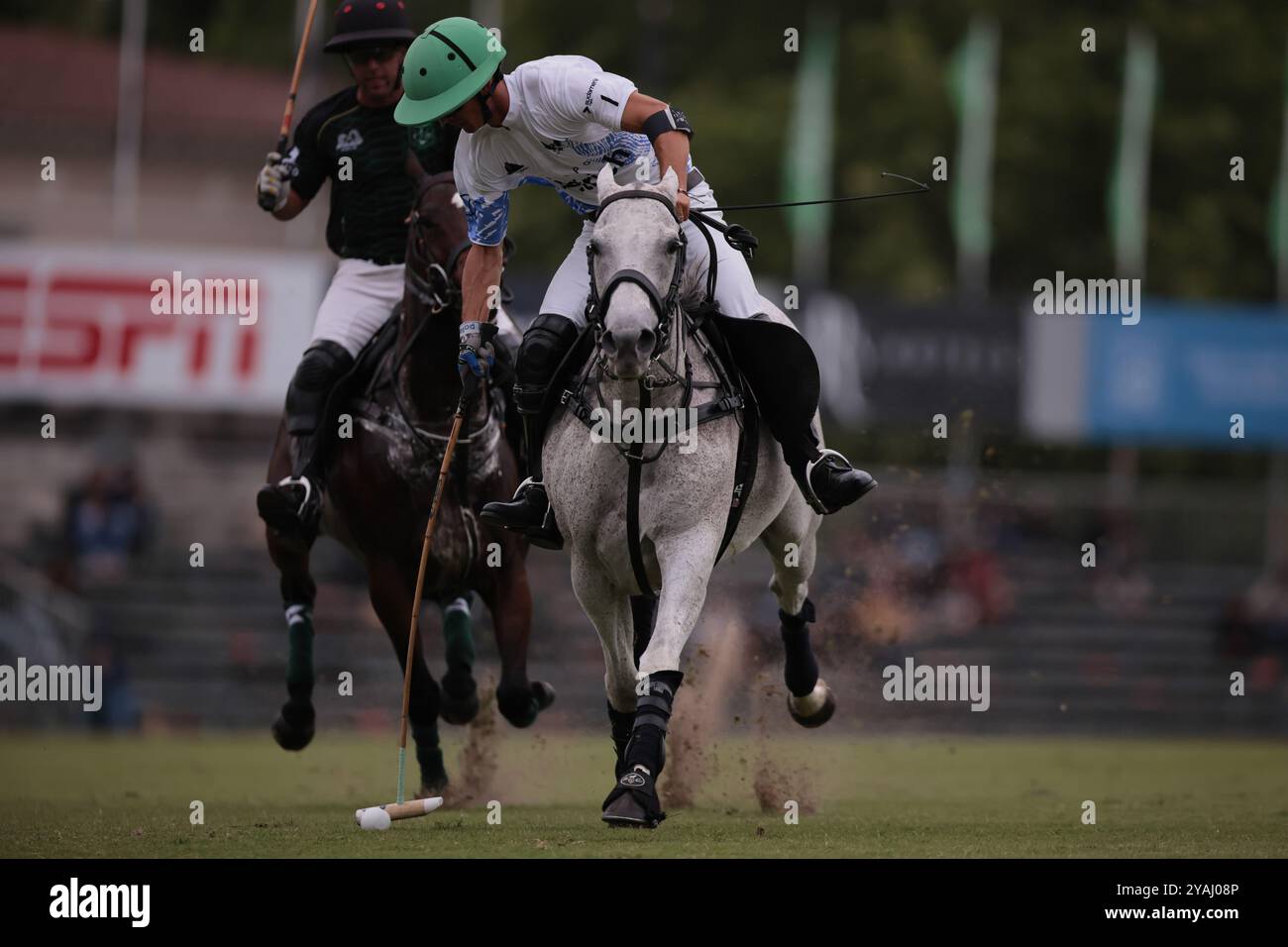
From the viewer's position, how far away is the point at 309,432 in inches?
440

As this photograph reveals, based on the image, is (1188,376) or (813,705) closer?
(813,705)

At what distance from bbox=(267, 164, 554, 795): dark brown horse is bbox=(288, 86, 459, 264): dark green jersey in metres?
0.19

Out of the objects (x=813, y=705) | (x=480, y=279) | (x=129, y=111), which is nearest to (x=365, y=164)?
(x=480, y=279)

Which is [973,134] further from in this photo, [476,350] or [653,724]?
[653,724]

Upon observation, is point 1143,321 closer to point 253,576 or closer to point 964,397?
point 964,397

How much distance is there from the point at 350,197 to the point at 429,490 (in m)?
1.88

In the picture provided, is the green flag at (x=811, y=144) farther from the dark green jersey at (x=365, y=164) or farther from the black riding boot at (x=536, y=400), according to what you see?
the black riding boot at (x=536, y=400)

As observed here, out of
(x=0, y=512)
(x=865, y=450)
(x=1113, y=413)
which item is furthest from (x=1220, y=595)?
(x=0, y=512)

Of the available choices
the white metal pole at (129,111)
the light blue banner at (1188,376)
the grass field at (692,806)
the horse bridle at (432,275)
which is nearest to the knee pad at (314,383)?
the horse bridle at (432,275)

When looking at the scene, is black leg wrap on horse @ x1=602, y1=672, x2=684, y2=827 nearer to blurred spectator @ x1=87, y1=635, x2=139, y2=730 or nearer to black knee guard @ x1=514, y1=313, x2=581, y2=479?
black knee guard @ x1=514, y1=313, x2=581, y2=479
